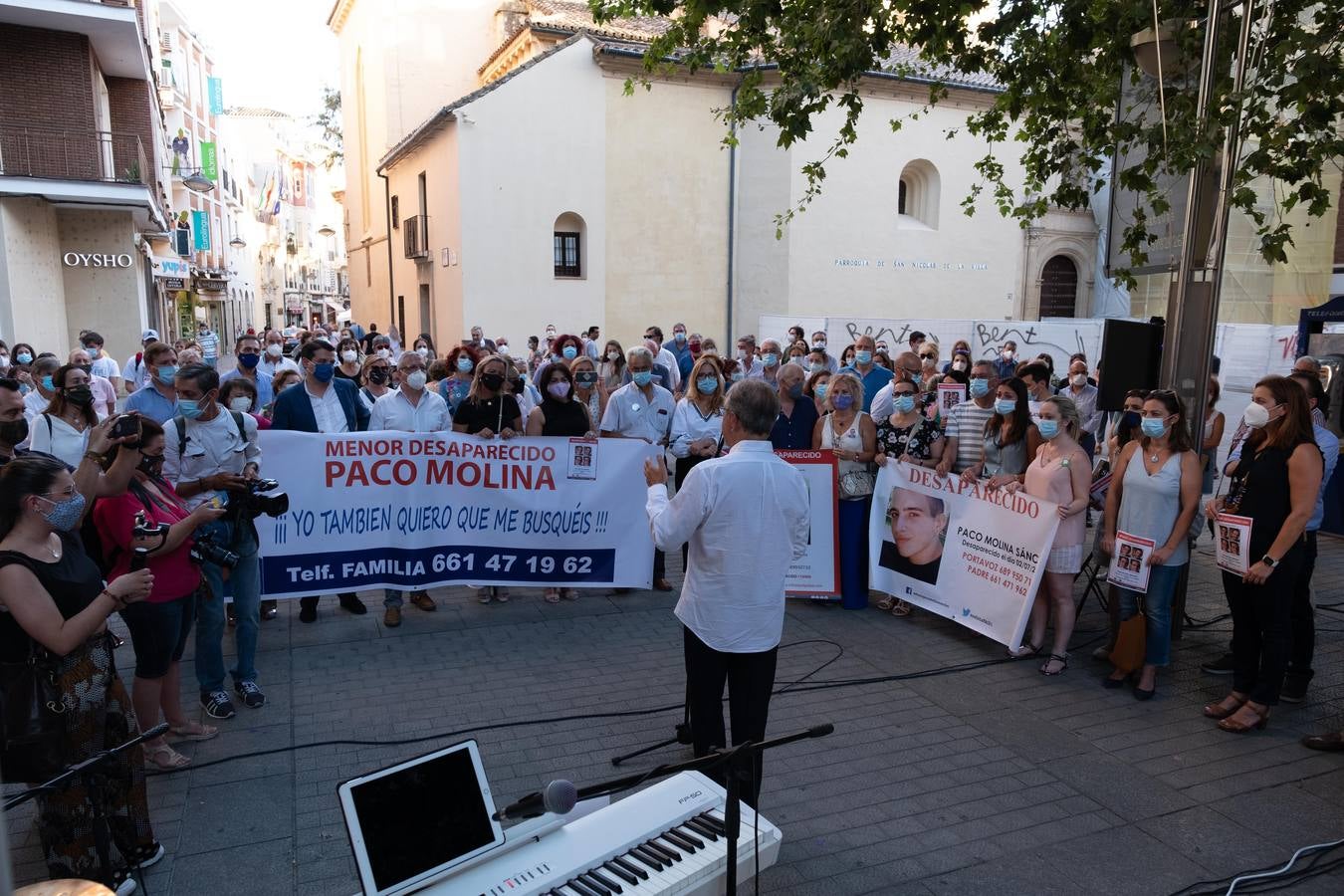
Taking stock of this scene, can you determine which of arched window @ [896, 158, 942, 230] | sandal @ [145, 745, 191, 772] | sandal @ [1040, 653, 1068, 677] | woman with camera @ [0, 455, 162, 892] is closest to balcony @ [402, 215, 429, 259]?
arched window @ [896, 158, 942, 230]

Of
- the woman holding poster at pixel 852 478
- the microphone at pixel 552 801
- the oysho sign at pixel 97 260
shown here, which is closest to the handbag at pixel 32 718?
the microphone at pixel 552 801

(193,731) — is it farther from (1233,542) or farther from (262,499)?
(1233,542)

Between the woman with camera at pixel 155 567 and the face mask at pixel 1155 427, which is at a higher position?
the face mask at pixel 1155 427

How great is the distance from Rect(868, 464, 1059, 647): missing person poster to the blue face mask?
818mm

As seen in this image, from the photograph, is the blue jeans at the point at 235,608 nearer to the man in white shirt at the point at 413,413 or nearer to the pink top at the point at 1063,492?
the man in white shirt at the point at 413,413

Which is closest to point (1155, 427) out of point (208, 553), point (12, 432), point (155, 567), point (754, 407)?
point (754, 407)

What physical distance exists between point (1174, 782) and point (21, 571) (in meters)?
5.45

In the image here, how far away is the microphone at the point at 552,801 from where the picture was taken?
2.28m

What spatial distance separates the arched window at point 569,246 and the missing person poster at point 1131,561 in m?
19.7

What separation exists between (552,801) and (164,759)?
3.40 metres

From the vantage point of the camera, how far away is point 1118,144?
8.16m

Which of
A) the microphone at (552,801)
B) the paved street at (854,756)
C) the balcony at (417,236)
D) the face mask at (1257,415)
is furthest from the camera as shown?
the balcony at (417,236)

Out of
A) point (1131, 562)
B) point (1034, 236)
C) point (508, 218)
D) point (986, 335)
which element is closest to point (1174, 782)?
point (1131, 562)

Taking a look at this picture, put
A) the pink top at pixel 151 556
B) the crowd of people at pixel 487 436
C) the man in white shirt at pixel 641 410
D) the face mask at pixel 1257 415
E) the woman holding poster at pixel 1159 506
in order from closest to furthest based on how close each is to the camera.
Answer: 1. the crowd of people at pixel 487 436
2. the pink top at pixel 151 556
3. the face mask at pixel 1257 415
4. the woman holding poster at pixel 1159 506
5. the man in white shirt at pixel 641 410
